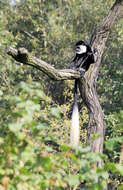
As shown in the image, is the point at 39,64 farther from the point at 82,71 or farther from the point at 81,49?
the point at 81,49

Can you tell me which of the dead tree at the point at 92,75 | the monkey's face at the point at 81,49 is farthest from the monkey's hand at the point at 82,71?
the monkey's face at the point at 81,49

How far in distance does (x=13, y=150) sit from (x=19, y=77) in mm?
5605

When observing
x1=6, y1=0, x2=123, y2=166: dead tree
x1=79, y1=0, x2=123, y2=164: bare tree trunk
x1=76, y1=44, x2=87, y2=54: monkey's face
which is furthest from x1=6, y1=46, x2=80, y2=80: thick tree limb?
x1=76, y1=44, x2=87, y2=54: monkey's face

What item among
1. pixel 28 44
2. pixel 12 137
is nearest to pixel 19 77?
pixel 28 44

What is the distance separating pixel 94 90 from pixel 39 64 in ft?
2.07

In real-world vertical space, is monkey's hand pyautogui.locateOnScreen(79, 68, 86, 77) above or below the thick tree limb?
above

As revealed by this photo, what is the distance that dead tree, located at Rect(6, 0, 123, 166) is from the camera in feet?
6.57

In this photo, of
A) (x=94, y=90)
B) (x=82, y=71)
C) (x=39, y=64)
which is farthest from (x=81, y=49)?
(x=39, y=64)

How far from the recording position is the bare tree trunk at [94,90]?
2246 mm

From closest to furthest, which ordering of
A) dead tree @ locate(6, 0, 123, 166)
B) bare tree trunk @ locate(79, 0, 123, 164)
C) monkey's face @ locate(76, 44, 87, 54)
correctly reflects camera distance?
dead tree @ locate(6, 0, 123, 166), bare tree trunk @ locate(79, 0, 123, 164), monkey's face @ locate(76, 44, 87, 54)

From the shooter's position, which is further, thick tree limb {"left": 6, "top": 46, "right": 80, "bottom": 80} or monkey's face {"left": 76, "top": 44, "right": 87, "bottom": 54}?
monkey's face {"left": 76, "top": 44, "right": 87, "bottom": 54}

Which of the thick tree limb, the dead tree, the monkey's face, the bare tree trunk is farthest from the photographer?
the monkey's face

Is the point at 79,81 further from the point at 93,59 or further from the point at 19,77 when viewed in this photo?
the point at 19,77

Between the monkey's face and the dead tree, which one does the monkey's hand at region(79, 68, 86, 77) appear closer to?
the dead tree
